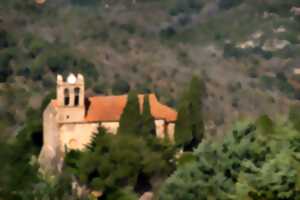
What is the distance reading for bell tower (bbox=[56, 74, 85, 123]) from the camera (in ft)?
183

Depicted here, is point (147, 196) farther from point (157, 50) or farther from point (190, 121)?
point (157, 50)

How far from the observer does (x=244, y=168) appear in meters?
44.9

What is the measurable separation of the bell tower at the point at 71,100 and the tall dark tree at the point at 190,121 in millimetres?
3495

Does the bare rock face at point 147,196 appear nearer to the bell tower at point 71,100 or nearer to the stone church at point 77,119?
the stone church at point 77,119

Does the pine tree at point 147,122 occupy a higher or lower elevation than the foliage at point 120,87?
higher

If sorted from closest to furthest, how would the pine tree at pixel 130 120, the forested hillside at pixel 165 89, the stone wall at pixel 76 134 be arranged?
the forested hillside at pixel 165 89 → the pine tree at pixel 130 120 → the stone wall at pixel 76 134

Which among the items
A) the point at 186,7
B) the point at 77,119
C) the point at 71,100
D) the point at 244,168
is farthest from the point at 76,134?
the point at 186,7

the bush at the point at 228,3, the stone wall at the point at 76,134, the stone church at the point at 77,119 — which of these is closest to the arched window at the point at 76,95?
the stone church at the point at 77,119

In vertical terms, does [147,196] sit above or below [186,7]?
below

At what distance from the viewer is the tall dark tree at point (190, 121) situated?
181 feet

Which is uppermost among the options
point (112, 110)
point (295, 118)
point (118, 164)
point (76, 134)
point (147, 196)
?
point (295, 118)

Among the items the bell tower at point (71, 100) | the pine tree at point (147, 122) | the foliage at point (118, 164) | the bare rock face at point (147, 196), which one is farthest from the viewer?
the bell tower at point (71, 100)

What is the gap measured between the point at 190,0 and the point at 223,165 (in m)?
78.0

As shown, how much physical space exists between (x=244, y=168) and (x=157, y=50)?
58.0 meters
